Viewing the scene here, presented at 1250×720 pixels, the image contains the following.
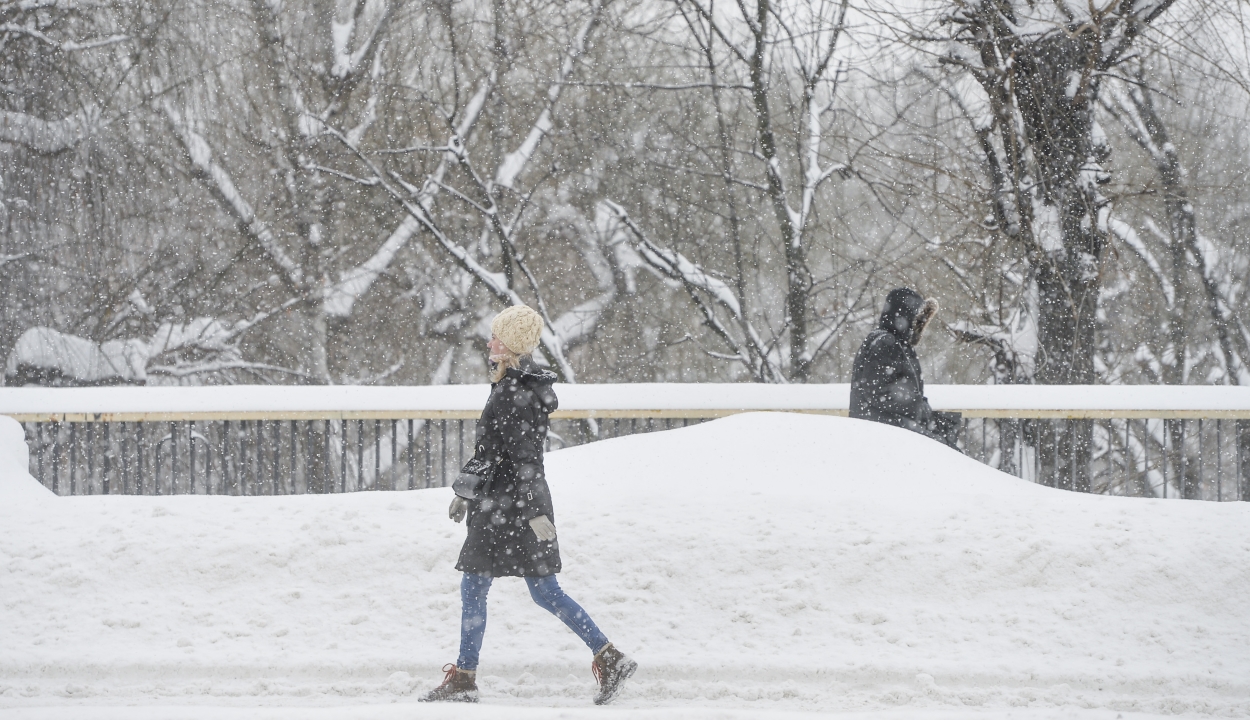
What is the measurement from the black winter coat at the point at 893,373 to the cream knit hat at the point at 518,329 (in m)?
2.84

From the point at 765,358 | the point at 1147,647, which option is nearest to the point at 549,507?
the point at 1147,647

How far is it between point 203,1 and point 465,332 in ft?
19.4

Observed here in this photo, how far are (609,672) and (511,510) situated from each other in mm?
772

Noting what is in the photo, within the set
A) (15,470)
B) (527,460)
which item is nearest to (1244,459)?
(527,460)

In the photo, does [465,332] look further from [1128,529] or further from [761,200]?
[1128,529]

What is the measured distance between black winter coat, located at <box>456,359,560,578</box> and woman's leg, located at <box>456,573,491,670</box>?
0.27 feet

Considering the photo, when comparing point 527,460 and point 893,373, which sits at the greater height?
point 893,373

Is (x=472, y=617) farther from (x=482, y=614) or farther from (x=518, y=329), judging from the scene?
(x=518, y=329)

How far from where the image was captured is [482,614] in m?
4.35

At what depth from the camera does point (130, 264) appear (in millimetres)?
14477

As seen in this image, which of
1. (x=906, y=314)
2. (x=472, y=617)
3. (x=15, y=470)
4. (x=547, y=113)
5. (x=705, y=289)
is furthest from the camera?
(x=547, y=113)

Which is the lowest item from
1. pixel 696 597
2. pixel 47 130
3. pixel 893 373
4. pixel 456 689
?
pixel 456 689

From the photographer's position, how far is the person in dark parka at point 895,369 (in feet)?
21.4

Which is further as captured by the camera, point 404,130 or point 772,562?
point 404,130
